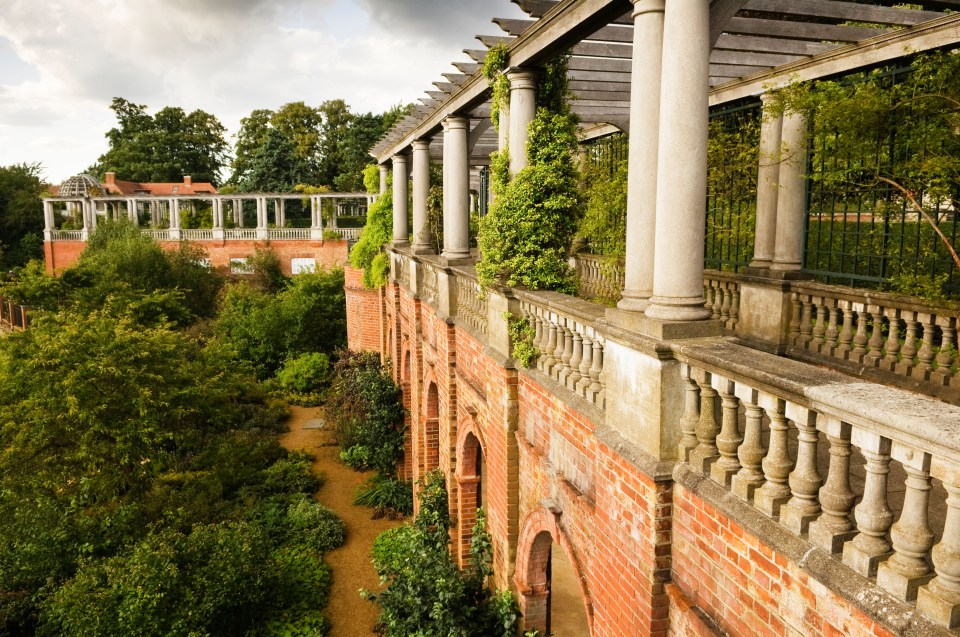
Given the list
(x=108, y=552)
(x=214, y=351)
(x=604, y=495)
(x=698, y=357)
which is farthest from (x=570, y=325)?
(x=214, y=351)

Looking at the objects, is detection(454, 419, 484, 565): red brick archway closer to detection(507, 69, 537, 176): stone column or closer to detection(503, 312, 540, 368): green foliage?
detection(503, 312, 540, 368): green foliage

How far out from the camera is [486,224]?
7426 mm

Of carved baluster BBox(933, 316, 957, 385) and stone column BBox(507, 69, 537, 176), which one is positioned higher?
stone column BBox(507, 69, 537, 176)

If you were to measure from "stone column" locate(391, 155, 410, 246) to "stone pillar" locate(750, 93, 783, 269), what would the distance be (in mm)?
10500

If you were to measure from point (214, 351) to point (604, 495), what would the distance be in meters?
13.7

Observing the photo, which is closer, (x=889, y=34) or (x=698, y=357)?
(x=698, y=357)

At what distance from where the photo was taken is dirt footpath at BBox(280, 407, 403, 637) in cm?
1198

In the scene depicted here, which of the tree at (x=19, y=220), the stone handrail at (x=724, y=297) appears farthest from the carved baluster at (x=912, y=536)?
the tree at (x=19, y=220)

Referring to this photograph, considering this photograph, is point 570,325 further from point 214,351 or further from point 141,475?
point 214,351

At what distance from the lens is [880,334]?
247 inches

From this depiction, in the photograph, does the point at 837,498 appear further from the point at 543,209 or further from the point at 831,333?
the point at 543,209

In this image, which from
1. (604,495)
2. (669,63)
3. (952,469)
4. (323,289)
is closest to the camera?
(952,469)

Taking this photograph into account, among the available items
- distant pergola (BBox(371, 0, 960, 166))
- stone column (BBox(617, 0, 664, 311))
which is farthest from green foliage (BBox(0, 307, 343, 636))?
stone column (BBox(617, 0, 664, 311))

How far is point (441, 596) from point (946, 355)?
5.72m
